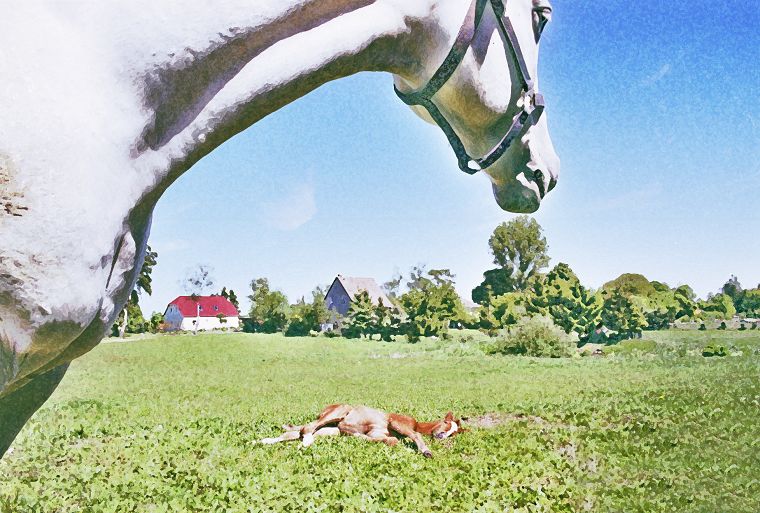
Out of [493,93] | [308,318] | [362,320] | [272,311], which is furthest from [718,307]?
[493,93]

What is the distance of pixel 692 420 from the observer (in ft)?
22.2

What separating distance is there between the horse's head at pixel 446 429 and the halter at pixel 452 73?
467cm

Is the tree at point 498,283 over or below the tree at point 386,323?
over

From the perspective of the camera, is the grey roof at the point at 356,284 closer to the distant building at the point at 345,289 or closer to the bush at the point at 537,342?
the distant building at the point at 345,289

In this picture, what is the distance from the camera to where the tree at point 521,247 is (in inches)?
1547

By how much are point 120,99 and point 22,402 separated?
31.0 inches

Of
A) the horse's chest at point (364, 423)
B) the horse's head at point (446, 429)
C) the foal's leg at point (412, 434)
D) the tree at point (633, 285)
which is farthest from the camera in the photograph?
the tree at point (633, 285)

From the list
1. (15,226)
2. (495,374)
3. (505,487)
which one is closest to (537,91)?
(15,226)

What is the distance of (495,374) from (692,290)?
25111 mm

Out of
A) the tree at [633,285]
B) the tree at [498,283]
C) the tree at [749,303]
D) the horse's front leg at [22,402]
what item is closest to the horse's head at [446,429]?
the horse's front leg at [22,402]

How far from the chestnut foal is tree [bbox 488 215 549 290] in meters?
34.2

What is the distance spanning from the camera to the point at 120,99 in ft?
3.10

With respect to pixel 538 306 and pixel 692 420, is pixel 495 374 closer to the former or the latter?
pixel 692 420

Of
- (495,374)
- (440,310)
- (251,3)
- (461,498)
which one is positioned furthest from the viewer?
(440,310)
